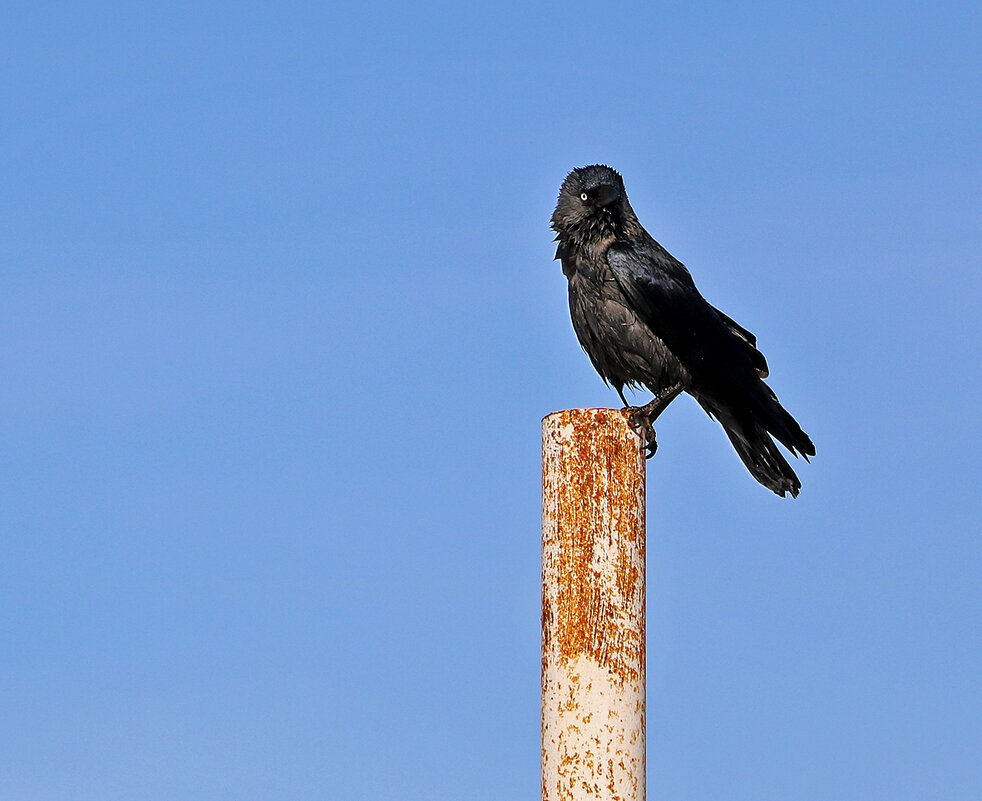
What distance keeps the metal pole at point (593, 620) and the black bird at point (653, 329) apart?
2.66 metres

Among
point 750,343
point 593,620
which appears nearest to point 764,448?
point 750,343

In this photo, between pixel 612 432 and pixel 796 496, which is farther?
pixel 796 496

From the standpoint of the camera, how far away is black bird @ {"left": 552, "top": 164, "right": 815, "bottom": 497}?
8.49 m

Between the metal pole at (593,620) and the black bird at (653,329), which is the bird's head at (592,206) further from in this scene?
the metal pole at (593,620)

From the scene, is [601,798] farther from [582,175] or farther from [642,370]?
[582,175]

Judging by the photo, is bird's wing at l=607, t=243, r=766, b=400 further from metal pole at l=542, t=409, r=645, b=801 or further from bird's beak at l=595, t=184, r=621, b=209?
metal pole at l=542, t=409, r=645, b=801

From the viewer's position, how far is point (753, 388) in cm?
859

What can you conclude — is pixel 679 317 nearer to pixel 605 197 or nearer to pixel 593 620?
pixel 605 197

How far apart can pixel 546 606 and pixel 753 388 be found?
334cm

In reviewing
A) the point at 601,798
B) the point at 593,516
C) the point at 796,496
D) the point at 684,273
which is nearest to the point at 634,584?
the point at 593,516

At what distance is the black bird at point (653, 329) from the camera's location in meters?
8.49

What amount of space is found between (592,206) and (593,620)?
3787mm

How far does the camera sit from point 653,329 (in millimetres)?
8516

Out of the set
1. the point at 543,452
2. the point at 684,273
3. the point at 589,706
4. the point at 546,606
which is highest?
the point at 684,273
